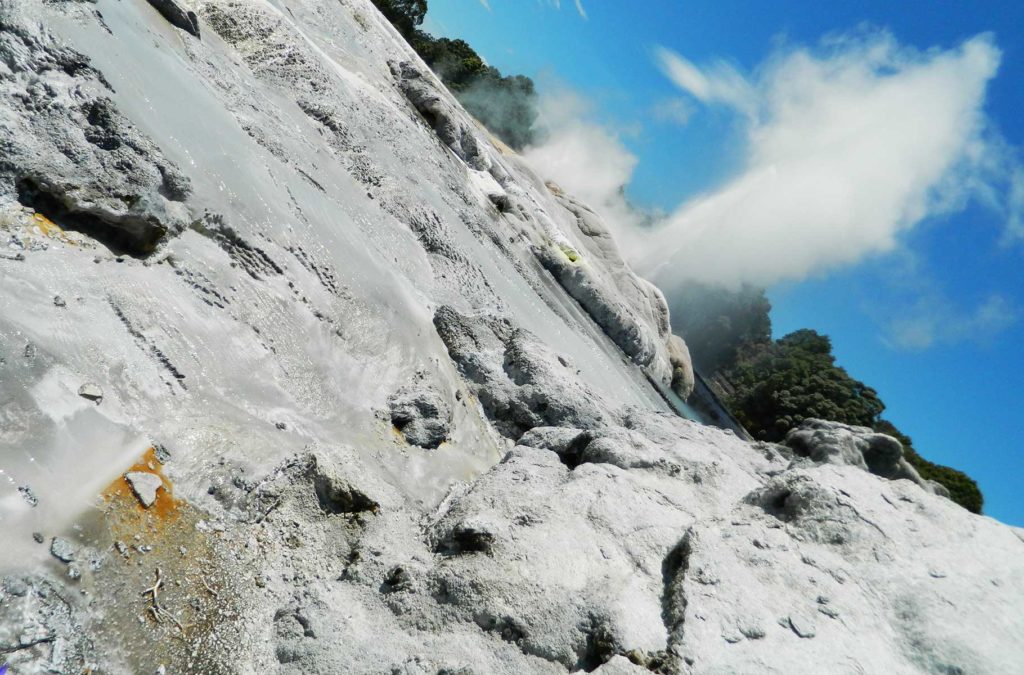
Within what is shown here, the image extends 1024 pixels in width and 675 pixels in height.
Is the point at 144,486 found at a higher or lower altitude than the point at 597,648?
lower

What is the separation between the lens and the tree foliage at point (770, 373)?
37344mm

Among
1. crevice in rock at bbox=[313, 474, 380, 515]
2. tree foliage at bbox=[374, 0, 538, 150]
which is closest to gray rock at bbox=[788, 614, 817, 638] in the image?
crevice in rock at bbox=[313, 474, 380, 515]

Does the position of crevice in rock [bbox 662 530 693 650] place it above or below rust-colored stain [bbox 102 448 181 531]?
above

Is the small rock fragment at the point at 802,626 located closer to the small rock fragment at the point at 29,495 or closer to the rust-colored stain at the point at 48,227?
the small rock fragment at the point at 29,495

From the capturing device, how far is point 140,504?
405 cm

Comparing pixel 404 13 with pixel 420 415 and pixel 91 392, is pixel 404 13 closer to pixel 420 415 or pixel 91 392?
pixel 420 415

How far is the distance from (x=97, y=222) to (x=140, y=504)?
253cm

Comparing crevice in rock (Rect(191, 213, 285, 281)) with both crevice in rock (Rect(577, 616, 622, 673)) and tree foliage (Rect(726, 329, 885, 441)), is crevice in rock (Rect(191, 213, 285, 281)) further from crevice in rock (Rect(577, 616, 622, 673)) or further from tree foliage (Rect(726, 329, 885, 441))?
tree foliage (Rect(726, 329, 885, 441))

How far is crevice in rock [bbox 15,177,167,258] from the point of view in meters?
4.96

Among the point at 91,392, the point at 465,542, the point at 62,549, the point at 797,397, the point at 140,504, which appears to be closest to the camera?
the point at 62,549

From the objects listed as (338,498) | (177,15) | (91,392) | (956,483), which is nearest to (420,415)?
(338,498)

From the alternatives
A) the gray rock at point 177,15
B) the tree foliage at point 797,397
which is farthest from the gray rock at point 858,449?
the tree foliage at point 797,397

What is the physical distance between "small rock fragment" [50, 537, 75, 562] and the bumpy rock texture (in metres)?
0.02

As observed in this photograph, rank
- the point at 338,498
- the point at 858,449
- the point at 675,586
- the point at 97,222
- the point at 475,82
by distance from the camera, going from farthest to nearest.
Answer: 1. the point at 475,82
2. the point at 858,449
3. the point at 97,222
4. the point at 338,498
5. the point at 675,586
